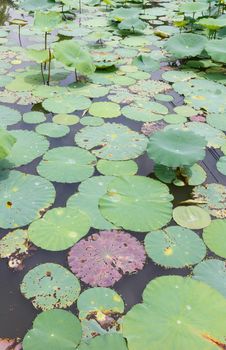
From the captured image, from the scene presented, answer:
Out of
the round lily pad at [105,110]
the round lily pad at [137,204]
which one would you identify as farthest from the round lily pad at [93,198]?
the round lily pad at [105,110]

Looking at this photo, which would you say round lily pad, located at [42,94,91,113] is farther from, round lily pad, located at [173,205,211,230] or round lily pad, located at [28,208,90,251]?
round lily pad, located at [173,205,211,230]

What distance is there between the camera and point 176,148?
2.79 metres

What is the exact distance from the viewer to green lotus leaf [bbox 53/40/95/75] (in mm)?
3947

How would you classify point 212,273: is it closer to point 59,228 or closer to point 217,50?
point 59,228

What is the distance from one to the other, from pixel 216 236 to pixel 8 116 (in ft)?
7.36

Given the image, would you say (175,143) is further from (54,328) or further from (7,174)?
(54,328)

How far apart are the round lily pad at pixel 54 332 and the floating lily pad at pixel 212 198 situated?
1.23m

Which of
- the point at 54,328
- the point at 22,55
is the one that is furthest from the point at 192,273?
the point at 22,55

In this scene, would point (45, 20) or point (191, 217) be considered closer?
point (191, 217)

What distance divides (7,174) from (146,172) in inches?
41.5

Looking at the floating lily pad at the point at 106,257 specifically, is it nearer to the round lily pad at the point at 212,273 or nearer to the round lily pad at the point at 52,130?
the round lily pad at the point at 212,273

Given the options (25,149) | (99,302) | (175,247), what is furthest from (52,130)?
(99,302)

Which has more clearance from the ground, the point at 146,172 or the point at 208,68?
the point at 208,68

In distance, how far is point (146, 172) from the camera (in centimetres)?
291
